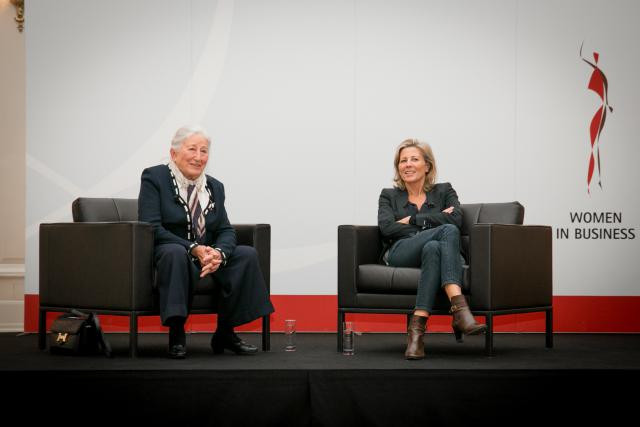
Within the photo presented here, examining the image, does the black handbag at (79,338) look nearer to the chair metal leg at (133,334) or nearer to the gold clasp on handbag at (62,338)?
the gold clasp on handbag at (62,338)

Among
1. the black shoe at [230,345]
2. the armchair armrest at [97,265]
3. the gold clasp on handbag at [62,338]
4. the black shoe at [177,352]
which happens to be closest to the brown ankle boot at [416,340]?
the black shoe at [230,345]

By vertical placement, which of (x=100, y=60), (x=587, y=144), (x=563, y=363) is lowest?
(x=563, y=363)

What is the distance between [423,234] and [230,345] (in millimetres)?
1200

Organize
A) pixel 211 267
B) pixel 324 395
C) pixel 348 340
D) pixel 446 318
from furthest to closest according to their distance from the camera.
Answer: pixel 446 318
pixel 348 340
pixel 211 267
pixel 324 395

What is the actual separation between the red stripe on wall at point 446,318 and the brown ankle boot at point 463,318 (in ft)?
4.98

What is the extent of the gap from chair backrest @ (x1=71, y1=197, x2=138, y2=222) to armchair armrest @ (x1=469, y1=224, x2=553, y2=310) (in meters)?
2.00

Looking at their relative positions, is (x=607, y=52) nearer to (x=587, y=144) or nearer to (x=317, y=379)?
(x=587, y=144)

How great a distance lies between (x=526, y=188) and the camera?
5312 millimetres

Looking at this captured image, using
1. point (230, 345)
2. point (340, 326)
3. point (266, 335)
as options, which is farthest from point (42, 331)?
point (340, 326)

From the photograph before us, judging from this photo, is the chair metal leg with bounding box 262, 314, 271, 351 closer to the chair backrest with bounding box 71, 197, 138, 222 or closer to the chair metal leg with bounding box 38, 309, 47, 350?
the chair backrest with bounding box 71, 197, 138, 222

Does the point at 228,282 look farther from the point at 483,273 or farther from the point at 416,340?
the point at 483,273

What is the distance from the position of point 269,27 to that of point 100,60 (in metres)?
1.24

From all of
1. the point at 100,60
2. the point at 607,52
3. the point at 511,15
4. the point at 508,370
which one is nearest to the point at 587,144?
the point at 607,52

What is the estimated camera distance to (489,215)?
14.5ft
